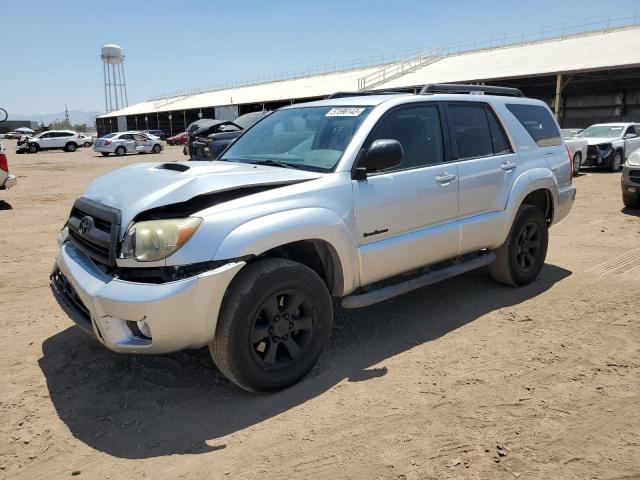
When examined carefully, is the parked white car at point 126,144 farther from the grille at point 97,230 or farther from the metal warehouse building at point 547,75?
the grille at point 97,230

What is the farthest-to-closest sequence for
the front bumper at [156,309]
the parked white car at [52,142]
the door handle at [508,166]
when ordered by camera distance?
the parked white car at [52,142] → the door handle at [508,166] → the front bumper at [156,309]

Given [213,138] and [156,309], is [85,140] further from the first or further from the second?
[156,309]

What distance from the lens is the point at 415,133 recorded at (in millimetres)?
4281

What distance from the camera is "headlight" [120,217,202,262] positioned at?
293 centimetres

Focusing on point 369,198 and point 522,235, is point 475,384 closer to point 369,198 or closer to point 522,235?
point 369,198

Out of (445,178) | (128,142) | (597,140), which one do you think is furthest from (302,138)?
(128,142)

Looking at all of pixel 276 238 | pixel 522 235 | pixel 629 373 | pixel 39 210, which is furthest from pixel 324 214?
pixel 39 210

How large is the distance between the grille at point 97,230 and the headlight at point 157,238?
121 millimetres

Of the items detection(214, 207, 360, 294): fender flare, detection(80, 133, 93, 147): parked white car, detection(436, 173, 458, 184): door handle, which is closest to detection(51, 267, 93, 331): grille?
detection(214, 207, 360, 294): fender flare

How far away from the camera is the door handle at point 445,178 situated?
4242mm

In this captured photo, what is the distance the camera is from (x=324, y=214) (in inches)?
136

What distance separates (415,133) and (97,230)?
2516 mm

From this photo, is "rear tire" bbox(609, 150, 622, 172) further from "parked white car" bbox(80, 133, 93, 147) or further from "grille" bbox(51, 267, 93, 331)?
"parked white car" bbox(80, 133, 93, 147)

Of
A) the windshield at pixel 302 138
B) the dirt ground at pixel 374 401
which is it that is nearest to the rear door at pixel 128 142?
the dirt ground at pixel 374 401
